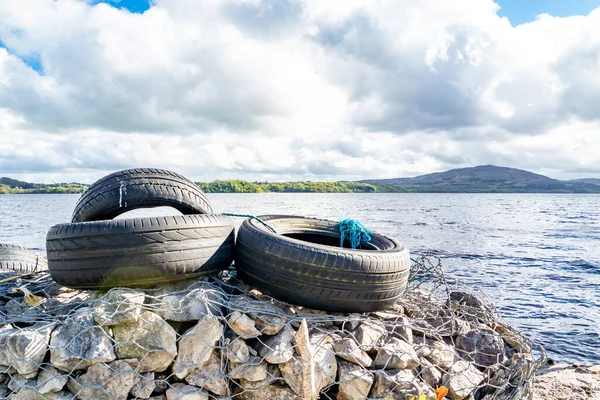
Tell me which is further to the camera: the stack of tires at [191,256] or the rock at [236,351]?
the stack of tires at [191,256]

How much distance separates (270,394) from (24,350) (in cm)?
224

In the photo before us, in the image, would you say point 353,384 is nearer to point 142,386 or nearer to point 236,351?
point 236,351

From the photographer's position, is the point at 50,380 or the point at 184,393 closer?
the point at 50,380

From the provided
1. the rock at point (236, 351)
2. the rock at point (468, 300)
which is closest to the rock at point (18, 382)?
the rock at point (236, 351)

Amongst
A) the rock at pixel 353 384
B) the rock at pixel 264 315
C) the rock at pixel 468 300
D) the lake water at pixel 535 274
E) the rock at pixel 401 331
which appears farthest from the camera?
the lake water at pixel 535 274

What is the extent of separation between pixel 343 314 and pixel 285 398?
1.24 metres

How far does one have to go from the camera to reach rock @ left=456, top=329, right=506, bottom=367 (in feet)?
15.8

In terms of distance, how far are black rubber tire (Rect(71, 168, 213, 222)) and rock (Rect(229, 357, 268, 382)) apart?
7.68 ft

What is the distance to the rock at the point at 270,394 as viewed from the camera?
12.4 ft

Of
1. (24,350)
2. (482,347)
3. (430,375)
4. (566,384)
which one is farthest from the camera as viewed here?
(566,384)

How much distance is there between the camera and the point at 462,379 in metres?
4.32

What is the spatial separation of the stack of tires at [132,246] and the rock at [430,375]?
8.38ft

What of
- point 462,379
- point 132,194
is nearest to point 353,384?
point 462,379

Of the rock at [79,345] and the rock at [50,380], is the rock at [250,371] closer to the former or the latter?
the rock at [79,345]
